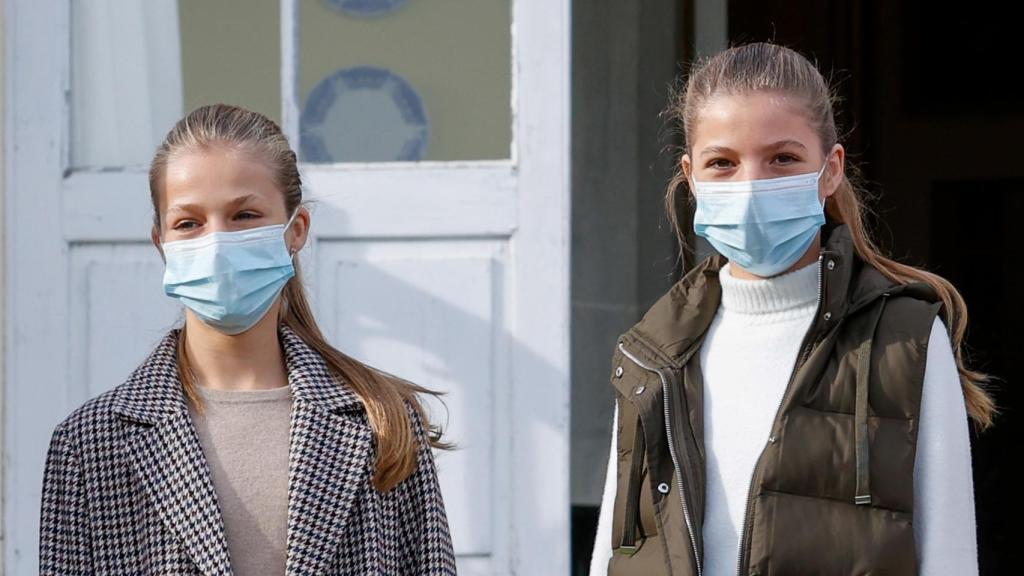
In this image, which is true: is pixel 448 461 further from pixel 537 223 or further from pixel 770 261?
pixel 770 261

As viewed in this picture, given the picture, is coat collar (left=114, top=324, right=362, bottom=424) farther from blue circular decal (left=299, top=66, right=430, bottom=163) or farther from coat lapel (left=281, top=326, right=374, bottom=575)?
blue circular decal (left=299, top=66, right=430, bottom=163)

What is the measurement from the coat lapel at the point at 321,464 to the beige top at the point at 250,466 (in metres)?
0.03

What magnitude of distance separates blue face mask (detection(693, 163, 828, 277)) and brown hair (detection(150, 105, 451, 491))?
541 mm

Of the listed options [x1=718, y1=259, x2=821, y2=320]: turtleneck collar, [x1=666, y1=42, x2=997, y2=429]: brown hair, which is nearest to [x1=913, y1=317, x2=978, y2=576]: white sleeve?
[x1=666, y1=42, x2=997, y2=429]: brown hair

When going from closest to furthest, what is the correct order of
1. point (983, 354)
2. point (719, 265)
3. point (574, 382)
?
point (719, 265) → point (574, 382) → point (983, 354)

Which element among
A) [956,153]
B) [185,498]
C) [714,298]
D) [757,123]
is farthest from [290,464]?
[956,153]

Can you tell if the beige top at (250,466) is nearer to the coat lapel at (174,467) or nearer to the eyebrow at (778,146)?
the coat lapel at (174,467)

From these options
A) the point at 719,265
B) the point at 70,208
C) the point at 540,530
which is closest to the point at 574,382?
the point at 540,530

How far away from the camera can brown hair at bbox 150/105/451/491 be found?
237cm

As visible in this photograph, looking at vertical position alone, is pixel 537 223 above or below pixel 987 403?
above

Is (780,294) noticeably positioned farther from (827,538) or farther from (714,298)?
(827,538)

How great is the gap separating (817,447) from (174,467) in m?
0.91

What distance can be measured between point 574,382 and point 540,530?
143 cm

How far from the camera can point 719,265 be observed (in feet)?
8.16
